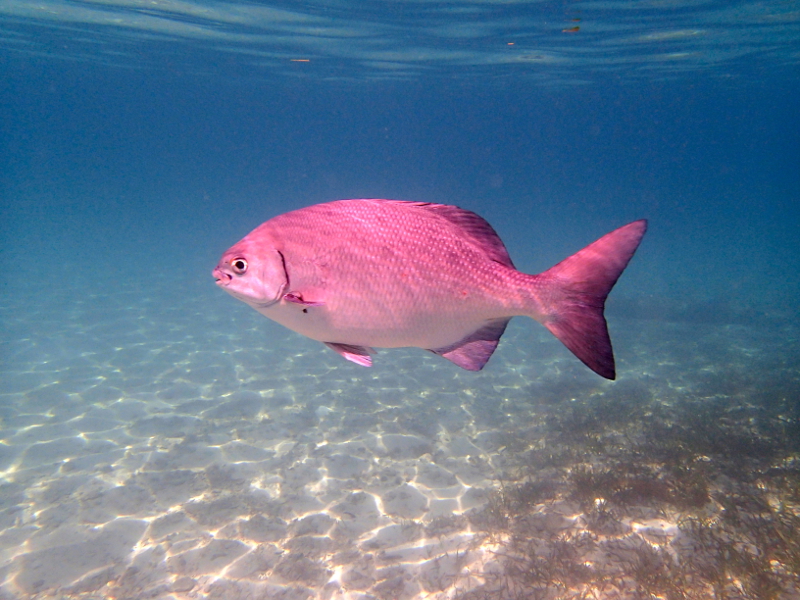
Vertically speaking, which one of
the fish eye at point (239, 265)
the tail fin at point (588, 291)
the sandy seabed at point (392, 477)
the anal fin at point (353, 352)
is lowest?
the sandy seabed at point (392, 477)

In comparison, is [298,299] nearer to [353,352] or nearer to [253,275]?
[253,275]

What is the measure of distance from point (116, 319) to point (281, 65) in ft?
68.0

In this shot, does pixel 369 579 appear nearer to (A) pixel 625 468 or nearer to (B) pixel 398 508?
(B) pixel 398 508

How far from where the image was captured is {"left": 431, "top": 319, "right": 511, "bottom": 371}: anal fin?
2020mm

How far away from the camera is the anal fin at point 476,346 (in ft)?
6.63

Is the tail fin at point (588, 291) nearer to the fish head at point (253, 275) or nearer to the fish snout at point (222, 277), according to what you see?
the fish head at point (253, 275)

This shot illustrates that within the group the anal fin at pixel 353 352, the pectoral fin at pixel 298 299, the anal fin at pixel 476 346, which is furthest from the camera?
the anal fin at pixel 476 346

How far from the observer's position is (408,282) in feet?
6.08

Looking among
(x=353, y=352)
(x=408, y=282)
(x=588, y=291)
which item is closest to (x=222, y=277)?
(x=353, y=352)

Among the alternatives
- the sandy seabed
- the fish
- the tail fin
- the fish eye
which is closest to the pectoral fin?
the fish

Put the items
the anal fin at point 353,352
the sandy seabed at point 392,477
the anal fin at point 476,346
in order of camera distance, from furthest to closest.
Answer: the sandy seabed at point 392,477
the anal fin at point 476,346
the anal fin at point 353,352

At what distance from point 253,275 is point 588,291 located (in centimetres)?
140

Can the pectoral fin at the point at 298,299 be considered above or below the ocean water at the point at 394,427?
above

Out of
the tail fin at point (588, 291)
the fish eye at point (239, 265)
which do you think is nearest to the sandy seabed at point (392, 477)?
the tail fin at point (588, 291)
